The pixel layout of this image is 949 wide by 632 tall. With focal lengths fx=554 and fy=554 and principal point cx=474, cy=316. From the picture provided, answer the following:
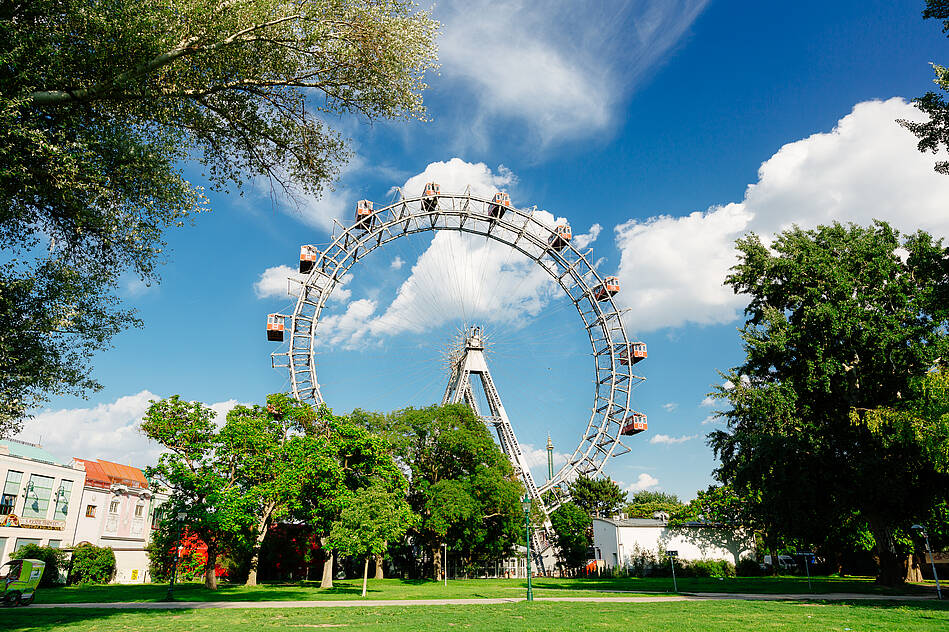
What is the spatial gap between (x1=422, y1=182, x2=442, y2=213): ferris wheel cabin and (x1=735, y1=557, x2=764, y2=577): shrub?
36108 millimetres

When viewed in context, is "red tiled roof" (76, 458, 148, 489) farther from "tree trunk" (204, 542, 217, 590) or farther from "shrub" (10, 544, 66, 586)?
"tree trunk" (204, 542, 217, 590)

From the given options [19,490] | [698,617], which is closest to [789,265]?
[698,617]

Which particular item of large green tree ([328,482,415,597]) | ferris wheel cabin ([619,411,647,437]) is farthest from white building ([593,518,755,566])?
large green tree ([328,482,415,597])

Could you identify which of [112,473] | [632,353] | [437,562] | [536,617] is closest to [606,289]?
[632,353]

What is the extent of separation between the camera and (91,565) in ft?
115

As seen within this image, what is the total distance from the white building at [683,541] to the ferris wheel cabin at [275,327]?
2943 centimetres

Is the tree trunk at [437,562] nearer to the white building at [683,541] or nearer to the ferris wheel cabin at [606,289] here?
the white building at [683,541]

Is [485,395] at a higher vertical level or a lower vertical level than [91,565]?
higher

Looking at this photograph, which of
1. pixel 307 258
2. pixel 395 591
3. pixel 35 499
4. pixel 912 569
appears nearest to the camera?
pixel 395 591

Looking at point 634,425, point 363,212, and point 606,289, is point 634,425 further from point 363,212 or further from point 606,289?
point 363,212

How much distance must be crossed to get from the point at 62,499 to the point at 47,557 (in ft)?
27.6

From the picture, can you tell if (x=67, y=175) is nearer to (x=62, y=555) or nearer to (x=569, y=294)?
(x=62, y=555)

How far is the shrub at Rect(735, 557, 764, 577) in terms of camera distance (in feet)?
139

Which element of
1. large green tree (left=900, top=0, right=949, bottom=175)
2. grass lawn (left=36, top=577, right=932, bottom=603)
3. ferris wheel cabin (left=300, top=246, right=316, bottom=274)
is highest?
ferris wheel cabin (left=300, top=246, right=316, bottom=274)
